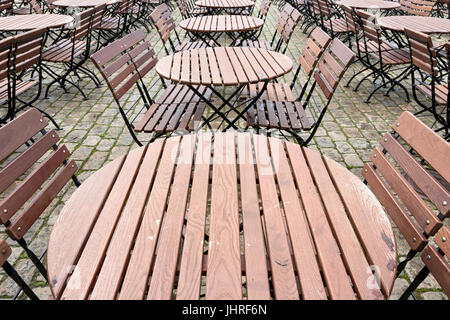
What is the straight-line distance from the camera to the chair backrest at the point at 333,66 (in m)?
Answer: 2.50

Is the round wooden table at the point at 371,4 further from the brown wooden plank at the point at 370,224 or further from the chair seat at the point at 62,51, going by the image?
the brown wooden plank at the point at 370,224

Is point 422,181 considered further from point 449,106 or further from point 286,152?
point 449,106

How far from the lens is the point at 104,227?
1.36 meters

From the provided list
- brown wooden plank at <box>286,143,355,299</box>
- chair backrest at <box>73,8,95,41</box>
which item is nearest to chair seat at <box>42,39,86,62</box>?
chair backrest at <box>73,8,95,41</box>

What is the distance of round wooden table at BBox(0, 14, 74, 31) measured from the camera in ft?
14.3

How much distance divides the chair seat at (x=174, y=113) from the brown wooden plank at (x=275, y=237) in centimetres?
122

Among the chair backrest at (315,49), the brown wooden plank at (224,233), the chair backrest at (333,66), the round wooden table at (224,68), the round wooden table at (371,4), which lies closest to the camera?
the brown wooden plank at (224,233)

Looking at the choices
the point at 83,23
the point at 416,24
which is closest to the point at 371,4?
the point at 416,24

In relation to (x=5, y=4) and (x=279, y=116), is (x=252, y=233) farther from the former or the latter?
(x=5, y=4)

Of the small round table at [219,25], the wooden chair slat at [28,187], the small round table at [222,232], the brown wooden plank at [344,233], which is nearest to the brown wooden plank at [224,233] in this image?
the small round table at [222,232]

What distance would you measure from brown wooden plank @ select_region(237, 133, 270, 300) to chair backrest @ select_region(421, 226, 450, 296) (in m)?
0.75

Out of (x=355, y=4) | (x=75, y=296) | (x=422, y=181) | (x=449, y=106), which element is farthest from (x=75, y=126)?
(x=355, y=4)

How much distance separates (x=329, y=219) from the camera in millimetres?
1383

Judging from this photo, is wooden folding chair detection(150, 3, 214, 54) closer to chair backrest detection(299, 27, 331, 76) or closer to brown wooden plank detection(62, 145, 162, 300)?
chair backrest detection(299, 27, 331, 76)
